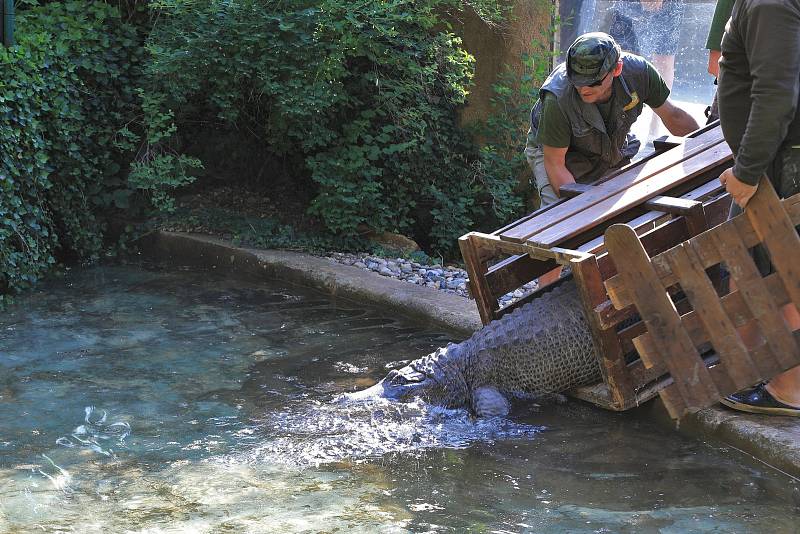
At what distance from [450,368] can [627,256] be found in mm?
1249

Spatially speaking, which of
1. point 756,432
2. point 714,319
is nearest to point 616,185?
point 714,319

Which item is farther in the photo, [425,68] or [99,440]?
[425,68]

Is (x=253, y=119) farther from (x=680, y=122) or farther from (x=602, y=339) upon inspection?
(x=602, y=339)

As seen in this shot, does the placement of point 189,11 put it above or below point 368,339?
above

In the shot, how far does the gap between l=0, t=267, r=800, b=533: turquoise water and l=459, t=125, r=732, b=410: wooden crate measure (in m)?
0.33

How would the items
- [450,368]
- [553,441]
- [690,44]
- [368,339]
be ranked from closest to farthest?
1. [553,441]
2. [450,368]
3. [368,339]
4. [690,44]

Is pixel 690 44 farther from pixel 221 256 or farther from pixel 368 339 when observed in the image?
pixel 368 339

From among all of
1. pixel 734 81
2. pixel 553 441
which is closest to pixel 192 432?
pixel 553 441

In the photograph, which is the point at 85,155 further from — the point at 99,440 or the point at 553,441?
the point at 553,441

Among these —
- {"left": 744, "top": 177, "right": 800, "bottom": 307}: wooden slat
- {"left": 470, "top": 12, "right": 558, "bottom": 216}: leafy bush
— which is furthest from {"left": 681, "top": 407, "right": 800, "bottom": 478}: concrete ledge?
{"left": 470, "top": 12, "right": 558, "bottom": 216}: leafy bush

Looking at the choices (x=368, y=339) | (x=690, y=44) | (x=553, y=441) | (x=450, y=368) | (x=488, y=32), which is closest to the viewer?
(x=553, y=441)

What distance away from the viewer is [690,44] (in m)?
13.0

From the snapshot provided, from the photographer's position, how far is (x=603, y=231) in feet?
15.1

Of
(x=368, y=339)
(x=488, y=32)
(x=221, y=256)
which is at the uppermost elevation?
(x=488, y=32)
